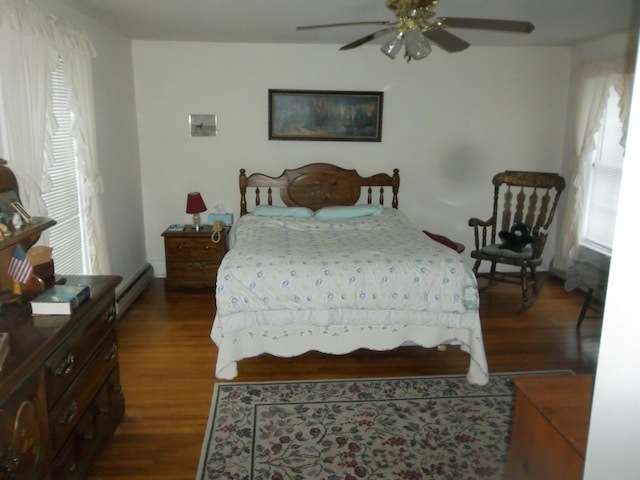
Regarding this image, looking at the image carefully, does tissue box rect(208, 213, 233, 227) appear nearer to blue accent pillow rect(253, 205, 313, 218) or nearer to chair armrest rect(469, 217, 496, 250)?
blue accent pillow rect(253, 205, 313, 218)

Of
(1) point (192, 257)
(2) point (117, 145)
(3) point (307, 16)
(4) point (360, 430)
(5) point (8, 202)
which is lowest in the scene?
(4) point (360, 430)

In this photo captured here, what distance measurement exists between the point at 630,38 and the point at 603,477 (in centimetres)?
453

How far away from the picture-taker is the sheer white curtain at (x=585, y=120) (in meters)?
4.43

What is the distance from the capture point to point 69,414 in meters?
Result: 2.14

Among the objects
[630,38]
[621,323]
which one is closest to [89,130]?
[621,323]

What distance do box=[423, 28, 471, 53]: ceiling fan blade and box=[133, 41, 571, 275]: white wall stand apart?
2.40 metres

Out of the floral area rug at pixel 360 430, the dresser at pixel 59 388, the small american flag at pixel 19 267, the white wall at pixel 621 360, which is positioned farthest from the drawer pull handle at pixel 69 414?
the white wall at pixel 621 360

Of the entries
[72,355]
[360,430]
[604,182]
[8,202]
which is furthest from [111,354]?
[604,182]

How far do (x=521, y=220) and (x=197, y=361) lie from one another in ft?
11.2

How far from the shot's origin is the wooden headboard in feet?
17.4

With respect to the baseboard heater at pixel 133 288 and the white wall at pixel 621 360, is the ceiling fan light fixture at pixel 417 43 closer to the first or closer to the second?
the white wall at pixel 621 360

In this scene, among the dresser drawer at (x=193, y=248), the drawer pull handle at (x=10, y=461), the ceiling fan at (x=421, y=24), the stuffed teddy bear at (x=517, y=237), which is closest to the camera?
the drawer pull handle at (x=10, y=461)

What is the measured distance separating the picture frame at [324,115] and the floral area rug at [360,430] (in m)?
2.82

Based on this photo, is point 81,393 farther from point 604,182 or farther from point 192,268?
point 604,182
